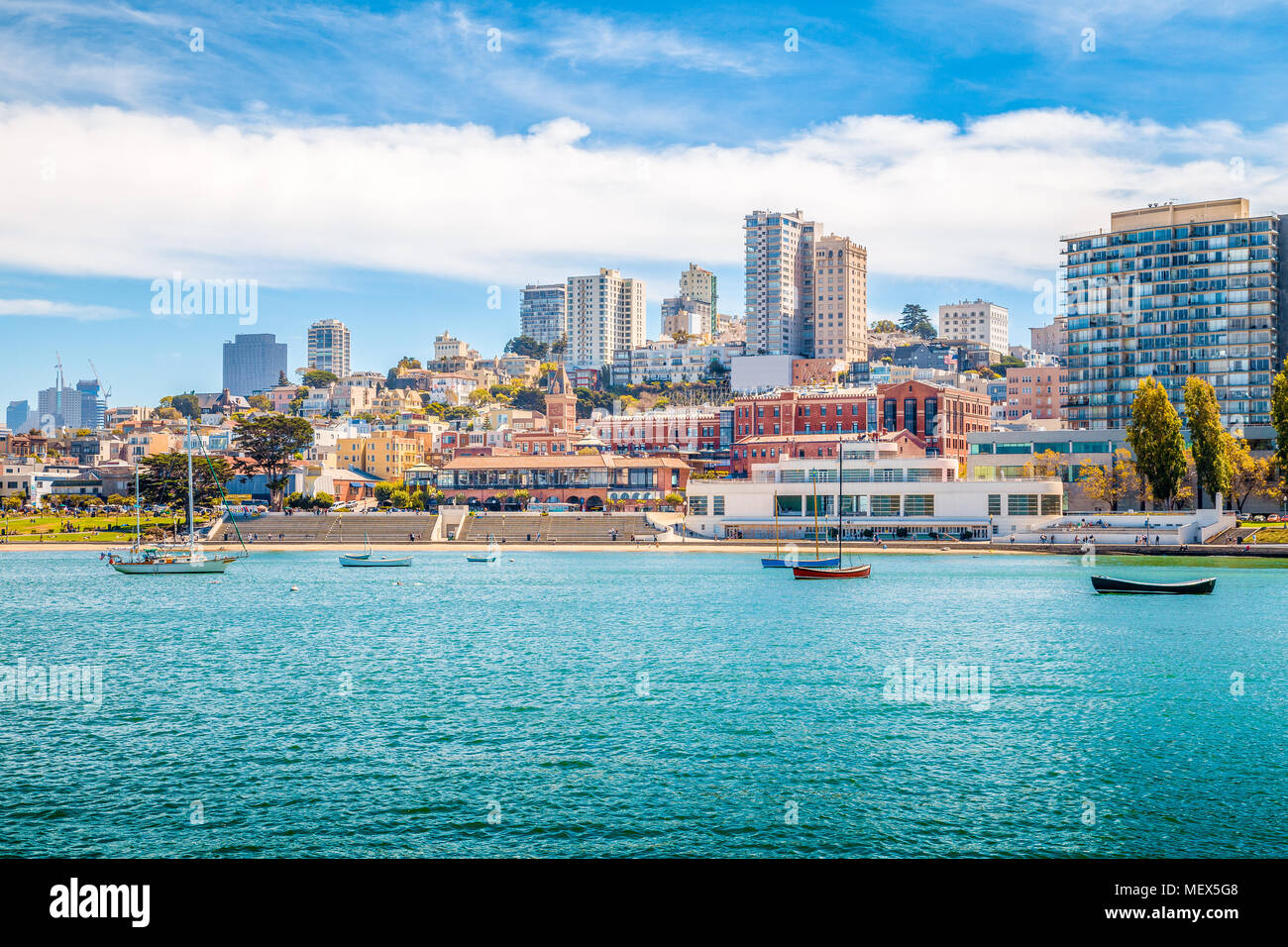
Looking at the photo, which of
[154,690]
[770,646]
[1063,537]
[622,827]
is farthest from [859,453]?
[622,827]

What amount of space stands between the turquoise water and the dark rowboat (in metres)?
6.14

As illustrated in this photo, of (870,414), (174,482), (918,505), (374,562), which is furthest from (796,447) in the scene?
(174,482)

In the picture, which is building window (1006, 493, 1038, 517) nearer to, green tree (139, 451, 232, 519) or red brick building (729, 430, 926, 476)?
red brick building (729, 430, 926, 476)

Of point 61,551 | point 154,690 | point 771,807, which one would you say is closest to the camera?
point 771,807

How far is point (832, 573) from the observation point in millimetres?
84750

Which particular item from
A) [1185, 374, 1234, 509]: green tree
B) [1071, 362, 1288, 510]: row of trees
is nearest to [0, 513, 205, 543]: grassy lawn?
[1071, 362, 1288, 510]: row of trees

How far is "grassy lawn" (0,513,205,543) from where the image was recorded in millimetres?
131250

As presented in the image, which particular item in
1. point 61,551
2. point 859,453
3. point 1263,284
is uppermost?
point 1263,284

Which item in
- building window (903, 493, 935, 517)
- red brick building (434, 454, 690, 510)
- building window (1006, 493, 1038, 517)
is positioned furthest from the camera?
red brick building (434, 454, 690, 510)

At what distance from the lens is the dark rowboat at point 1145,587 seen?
70938 mm

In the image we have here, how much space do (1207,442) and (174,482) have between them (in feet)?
410

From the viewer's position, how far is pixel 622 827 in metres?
21.6
